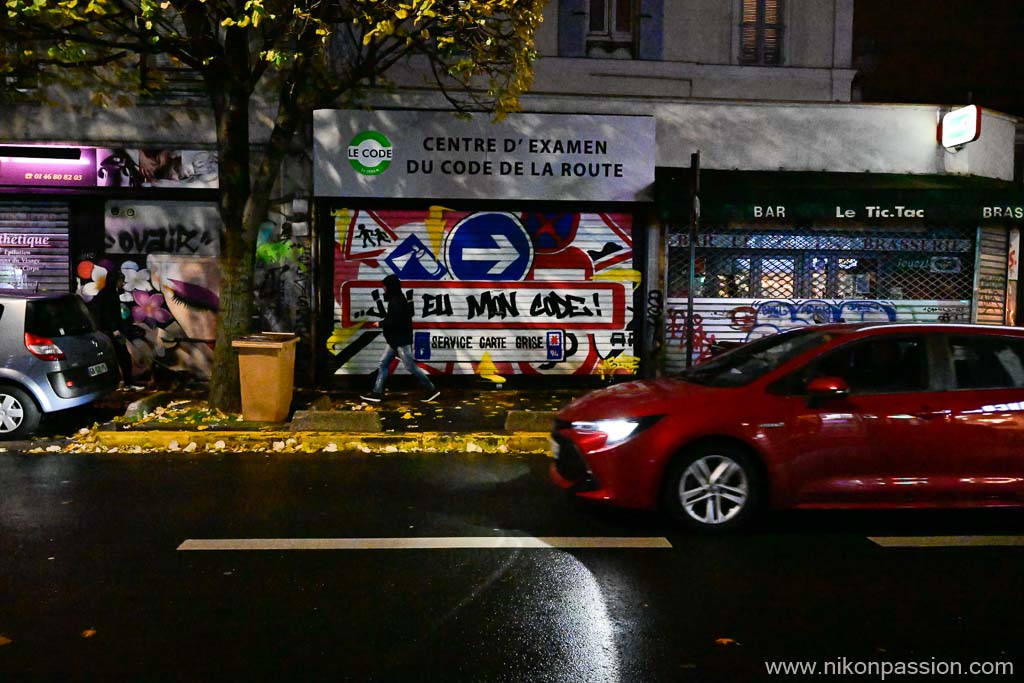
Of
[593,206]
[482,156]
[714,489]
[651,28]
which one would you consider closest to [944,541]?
[714,489]

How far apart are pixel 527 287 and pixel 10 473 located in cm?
746

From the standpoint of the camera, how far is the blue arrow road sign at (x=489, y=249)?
12.8 meters

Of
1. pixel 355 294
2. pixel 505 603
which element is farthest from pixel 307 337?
pixel 505 603

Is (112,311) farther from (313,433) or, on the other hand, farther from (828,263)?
(828,263)

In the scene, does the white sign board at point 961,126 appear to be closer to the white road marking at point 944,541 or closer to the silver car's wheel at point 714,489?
the white road marking at point 944,541

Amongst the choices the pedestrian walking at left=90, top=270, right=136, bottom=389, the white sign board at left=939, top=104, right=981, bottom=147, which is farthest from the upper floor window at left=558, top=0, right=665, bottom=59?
the pedestrian walking at left=90, top=270, right=136, bottom=389

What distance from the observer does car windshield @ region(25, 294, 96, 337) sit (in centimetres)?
890

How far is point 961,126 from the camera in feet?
41.7

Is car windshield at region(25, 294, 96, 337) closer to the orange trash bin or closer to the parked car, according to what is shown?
A: the parked car

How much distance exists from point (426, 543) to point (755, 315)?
8.97 m

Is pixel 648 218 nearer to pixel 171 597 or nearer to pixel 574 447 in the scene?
pixel 574 447

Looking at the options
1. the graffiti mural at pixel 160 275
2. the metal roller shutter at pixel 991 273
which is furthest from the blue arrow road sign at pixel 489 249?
the metal roller shutter at pixel 991 273

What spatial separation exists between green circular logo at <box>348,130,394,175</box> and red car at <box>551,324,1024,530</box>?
7783mm

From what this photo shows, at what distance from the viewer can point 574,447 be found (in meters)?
5.77
